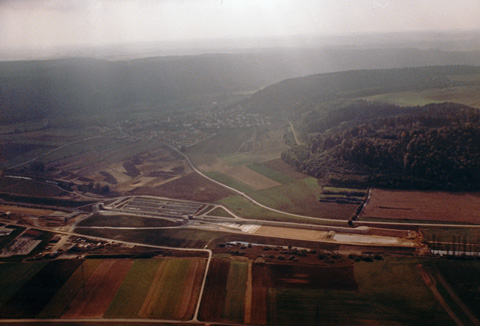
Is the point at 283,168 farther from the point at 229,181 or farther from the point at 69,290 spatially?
the point at 69,290

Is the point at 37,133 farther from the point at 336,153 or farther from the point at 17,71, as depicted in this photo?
the point at 336,153

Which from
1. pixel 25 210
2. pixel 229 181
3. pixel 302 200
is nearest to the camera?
pixel 302 200

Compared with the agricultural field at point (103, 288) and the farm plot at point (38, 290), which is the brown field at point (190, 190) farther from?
the farm plot at point (38, 290)

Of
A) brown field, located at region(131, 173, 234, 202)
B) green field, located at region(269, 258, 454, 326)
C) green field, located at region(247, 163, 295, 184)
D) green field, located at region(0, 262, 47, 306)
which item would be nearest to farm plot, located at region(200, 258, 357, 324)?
green field, located at region(269, 258, 454, 326)

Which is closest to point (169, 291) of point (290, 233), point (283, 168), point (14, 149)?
point (290, 233)

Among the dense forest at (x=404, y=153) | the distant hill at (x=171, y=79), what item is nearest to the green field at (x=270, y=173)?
the dense forest at (x=404, y=153)

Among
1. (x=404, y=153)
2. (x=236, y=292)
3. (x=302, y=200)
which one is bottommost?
(x=236, y=292)

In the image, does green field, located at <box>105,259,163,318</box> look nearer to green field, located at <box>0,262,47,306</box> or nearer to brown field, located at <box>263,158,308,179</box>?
green field, located at <box>0,262,47,306</box>
